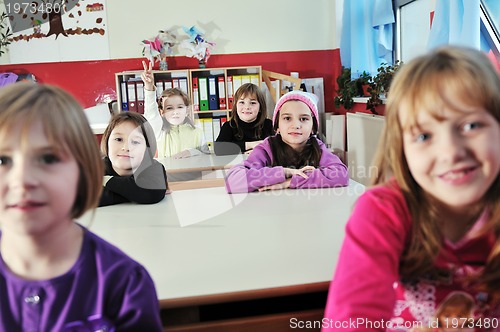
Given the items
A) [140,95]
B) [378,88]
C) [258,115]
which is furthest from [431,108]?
[140,95]

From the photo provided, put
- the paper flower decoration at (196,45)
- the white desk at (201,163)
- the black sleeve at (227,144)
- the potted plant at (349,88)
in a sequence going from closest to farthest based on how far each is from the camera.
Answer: the white desk at (201,163) < the black sleeve at (227,144) < the potted plant at (349,88) < the paper flower decoration at (196,45)

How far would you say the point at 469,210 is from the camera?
0.94 meters

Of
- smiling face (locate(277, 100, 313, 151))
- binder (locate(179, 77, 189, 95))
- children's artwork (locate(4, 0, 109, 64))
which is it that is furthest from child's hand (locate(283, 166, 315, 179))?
children's artwork (locate(4, 0, 109, 64))

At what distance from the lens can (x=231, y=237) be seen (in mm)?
1525

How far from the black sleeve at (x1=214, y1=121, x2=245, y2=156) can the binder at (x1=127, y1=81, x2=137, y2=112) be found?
176 cm

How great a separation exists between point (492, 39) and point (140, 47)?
347cm

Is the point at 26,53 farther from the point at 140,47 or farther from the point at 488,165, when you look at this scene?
the point at 488,165

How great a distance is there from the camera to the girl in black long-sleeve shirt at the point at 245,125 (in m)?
3.54

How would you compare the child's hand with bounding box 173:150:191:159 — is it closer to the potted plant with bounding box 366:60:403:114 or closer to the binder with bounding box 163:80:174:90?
the potted plant with bounding box 366:60:403:114

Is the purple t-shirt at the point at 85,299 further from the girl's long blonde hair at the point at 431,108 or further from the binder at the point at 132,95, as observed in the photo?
the binder at the point at 132,95

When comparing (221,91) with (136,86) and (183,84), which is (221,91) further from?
(136,86)

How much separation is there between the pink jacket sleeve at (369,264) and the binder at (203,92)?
4.23 meters

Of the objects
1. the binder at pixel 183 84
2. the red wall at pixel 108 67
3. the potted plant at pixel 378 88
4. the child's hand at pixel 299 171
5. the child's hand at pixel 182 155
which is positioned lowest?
the child's hand at pixel 182 155

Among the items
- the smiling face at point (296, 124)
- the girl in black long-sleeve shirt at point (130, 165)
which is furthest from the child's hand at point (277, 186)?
the girl in black long-sleeve shirt at point (130, 165)
